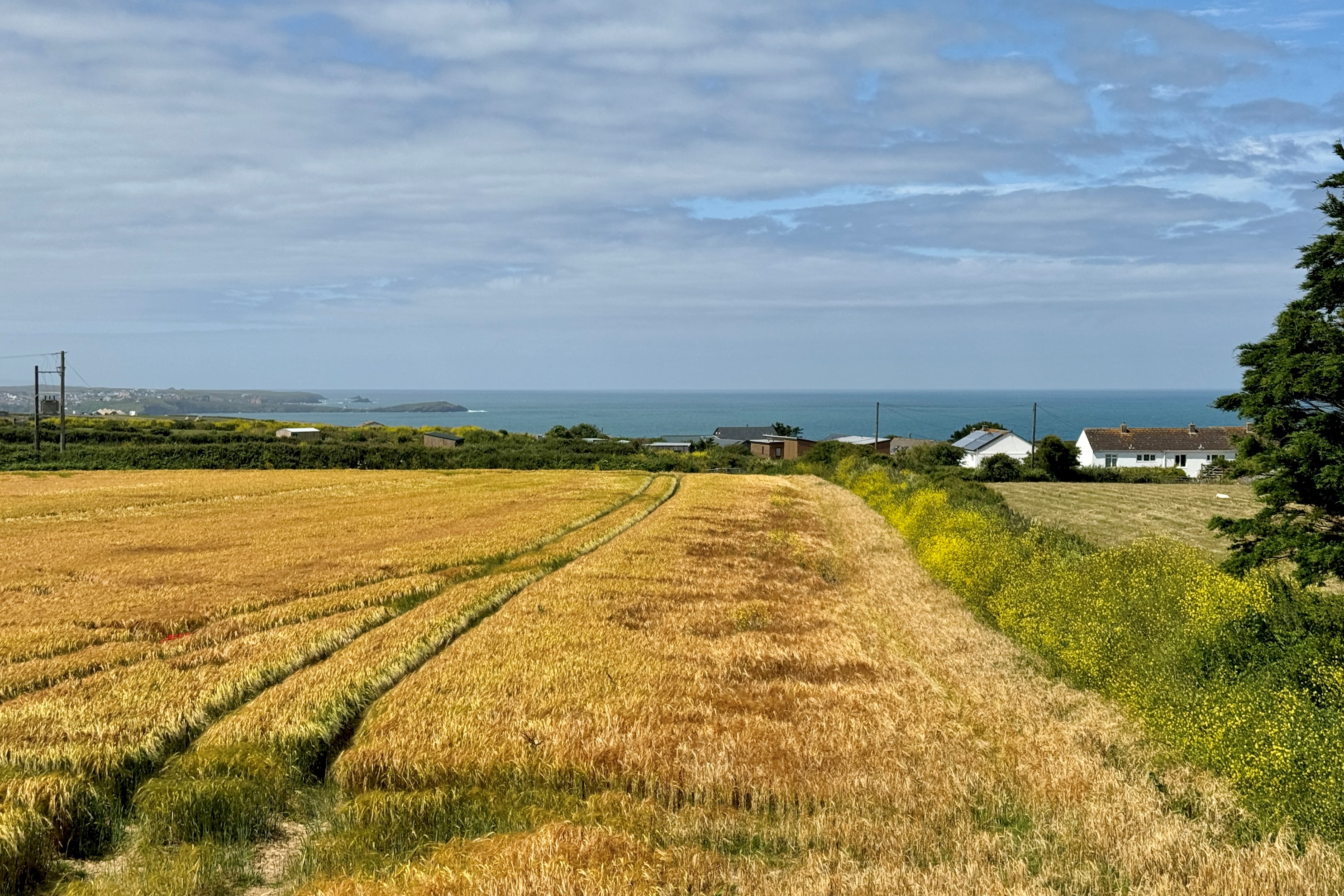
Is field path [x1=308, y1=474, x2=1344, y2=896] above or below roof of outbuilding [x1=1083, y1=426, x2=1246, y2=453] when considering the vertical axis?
below

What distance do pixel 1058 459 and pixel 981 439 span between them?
109 feet

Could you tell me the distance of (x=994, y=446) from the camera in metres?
99.8

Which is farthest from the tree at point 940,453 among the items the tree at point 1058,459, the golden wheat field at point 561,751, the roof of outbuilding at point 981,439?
the golden wheat field at point 561,751

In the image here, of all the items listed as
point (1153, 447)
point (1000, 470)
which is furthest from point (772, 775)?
point (1153, 447)

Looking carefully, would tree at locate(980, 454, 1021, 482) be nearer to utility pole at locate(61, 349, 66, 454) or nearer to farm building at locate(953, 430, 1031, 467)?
farm building at locate(953, 430, 1031, 467)

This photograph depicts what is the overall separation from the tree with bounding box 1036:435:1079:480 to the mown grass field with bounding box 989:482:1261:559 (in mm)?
3307

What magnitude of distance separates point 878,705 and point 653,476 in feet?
163

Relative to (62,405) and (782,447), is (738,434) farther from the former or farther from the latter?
(62,405)

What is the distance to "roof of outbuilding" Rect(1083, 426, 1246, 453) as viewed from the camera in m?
90.6

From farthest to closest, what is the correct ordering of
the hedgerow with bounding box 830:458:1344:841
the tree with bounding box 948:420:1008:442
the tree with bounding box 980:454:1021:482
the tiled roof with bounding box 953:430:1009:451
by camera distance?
1. the tree with bounding box 948:420:1008:442
2. the tiled roof with bounding box 953:430:1009:451
3. the tree with bounding box 980:454:1021:482
4. the hedgerow with bounding box 830:458:1344:841

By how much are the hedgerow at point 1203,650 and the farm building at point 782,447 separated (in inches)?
3201

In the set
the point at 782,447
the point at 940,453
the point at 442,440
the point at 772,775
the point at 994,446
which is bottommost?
the point at 772,775

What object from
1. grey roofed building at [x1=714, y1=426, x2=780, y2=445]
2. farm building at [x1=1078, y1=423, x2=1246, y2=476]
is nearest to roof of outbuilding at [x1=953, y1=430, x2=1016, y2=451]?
farm building at [x1=1078, y1=423, x2=1246, y2=476]

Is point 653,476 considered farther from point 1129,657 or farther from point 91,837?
point 91,837
